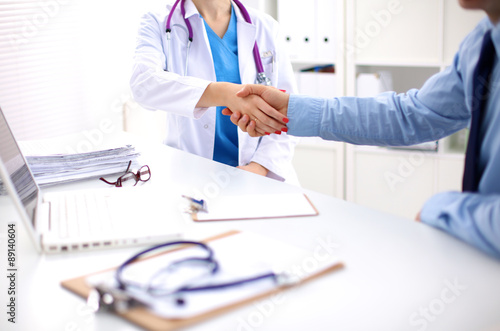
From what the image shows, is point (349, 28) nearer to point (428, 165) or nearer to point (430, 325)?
point (428, 165)

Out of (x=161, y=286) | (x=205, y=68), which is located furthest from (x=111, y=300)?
(x=205, y=68)

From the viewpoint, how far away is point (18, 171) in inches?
44.8

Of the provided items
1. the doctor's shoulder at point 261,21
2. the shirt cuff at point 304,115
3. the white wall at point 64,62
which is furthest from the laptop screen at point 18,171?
the white wall at point 64,62

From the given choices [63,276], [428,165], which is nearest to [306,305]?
[63,276]

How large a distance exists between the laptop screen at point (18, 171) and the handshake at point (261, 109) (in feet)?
2.10

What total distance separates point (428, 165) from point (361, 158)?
0.34 m

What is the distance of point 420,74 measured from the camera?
114 inches

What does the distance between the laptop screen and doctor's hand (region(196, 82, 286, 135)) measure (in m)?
0.57

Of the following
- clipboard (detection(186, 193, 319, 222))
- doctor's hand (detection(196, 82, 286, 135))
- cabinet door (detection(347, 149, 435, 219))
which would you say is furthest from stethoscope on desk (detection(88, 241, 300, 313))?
cabinet door (detection(347, 149, 435, 219))

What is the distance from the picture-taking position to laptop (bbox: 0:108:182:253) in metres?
0.99

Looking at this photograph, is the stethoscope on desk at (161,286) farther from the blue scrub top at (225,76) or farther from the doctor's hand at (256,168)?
the blue scrub top at (225,76)

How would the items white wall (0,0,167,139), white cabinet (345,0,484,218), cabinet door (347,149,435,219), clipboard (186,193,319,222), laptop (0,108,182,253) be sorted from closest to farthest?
laptop (0,108,182,253)
clipboard (186,193,319,222)
white wall (0,0,167,139)
white cabinet (345,0,484,218)
cabinet door (347,149,435,219)

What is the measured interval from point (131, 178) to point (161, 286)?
2.26ft

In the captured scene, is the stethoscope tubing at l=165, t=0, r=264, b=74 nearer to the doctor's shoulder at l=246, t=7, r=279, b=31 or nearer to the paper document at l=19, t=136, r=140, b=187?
the doctor's shoulder at l=246, t=7, r=279, b=31
